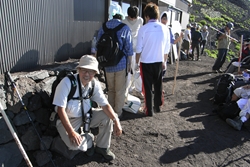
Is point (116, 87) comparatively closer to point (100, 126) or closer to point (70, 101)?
point (100, 126)

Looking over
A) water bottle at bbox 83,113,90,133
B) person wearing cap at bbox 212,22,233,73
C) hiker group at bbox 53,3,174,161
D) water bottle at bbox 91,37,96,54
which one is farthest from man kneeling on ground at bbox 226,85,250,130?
person wearing cap at bbox 212,22,233,73

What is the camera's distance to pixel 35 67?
4.15 m

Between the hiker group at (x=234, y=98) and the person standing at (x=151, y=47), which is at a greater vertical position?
the person standing at (x=151, y=47)

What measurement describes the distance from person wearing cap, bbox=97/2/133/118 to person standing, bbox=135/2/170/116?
44cm

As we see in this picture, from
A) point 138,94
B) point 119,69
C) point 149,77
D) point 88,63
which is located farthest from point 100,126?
point 138,94

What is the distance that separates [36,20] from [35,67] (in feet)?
2.76

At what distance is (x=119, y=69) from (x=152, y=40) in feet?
3.09

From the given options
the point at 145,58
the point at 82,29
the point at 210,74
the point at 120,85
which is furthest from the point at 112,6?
the point at 210,74

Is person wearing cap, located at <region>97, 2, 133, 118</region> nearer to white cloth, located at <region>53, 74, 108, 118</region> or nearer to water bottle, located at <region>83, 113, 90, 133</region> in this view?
white cloth, located at <region>53, 74, 108, 118</region>

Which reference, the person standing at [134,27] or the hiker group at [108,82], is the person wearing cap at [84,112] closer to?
the hiker group at [108,82]

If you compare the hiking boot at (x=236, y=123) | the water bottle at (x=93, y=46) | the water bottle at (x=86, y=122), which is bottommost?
the hiking boot at (x=236, y=123)

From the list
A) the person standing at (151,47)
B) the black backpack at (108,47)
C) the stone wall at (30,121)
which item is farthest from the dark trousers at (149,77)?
the stone wall at (30,121)

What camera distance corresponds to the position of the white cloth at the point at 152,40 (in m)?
4.47

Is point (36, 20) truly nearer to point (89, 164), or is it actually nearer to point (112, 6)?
point (89, 164)
